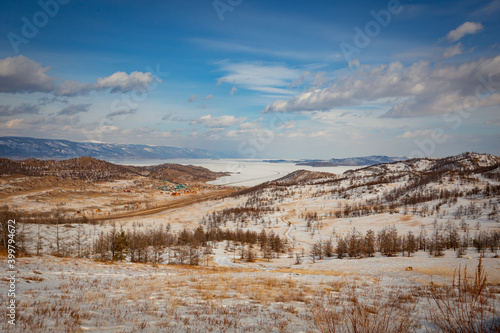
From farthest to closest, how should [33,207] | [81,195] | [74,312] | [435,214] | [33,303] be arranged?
1. [81,195]
2. [33,207]
3. [435,214]
4. [33,303]
5. [74,312]

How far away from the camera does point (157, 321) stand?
31.6 feet

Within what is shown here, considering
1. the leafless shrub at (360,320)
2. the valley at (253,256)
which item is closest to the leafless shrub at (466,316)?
the valley at (253,256)

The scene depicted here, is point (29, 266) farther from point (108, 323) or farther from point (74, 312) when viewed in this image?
point (108, 323)

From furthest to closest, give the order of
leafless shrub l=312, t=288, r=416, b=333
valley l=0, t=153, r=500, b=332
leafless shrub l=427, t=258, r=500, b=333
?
1. valley l=0, t=153, r=500, b=332
2. leafless shrub l=312, t=288, r=416, b=333
3. leafless shrub l=427, t=258, r=500, b=333

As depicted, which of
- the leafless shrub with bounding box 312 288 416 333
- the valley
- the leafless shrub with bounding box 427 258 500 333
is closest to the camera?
the leafless shrub with bounding box 427 258 500 333

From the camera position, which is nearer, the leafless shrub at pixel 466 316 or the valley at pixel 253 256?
the leafless shrub at pixel 466 316

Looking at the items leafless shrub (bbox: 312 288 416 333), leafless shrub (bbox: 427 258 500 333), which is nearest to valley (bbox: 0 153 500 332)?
leafless shrub (bbox: 312 288 416 333)

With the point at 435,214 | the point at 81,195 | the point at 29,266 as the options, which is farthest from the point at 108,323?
the point at 81,195

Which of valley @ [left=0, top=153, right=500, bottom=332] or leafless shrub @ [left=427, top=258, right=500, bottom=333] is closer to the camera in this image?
leafless shrub @ [left=427, top=258, right=500, bottom=333]

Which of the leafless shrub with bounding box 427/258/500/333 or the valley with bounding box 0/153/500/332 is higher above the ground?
the leafless shrub with bounding box 427/258/500/333

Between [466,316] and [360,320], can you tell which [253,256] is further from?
[360,320]

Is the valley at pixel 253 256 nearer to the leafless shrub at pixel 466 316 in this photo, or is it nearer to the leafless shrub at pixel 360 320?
the leafless shrub at pixel 360 320

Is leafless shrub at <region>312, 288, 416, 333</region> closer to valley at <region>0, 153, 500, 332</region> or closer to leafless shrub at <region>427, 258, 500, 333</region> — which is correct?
valley at <region>0, 153, 500, 332</region>

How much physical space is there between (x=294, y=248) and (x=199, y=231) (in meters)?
35.9
